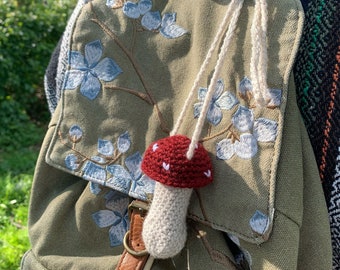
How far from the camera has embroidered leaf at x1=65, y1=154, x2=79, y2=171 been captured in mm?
995

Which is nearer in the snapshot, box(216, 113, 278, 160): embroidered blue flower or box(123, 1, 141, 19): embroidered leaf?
box(216, 113, 278, 160): embroidered blue flower

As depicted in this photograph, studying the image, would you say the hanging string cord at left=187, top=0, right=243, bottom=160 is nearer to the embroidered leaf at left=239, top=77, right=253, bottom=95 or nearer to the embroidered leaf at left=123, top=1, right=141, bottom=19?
the embroidered leaf at left=239, top=77, right=253, bottom=95

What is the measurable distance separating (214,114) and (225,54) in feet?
0.36

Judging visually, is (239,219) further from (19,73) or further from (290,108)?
(19,73)

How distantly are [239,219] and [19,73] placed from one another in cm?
368

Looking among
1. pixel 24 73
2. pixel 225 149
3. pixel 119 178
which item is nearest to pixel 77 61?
pixel 119 178

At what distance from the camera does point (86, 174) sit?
3.22 feet

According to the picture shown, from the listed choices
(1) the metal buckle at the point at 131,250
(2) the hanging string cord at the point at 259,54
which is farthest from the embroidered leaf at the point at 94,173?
(2) the hanging string cord at the point at 259,54

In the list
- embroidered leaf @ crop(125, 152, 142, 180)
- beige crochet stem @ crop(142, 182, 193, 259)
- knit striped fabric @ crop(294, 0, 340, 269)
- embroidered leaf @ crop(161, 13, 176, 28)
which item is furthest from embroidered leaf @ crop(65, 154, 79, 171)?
knit striped fabric @ crop(294, 0, 340, 269)

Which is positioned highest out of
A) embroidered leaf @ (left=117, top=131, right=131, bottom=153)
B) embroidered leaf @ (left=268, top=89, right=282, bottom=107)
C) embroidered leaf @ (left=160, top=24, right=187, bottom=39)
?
embroidered leaf @ (left=160, top=24, right=187, bottom=39)

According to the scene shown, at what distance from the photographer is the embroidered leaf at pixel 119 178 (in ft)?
3.16

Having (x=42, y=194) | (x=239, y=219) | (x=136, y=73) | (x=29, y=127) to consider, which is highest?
(x=136, y=73)

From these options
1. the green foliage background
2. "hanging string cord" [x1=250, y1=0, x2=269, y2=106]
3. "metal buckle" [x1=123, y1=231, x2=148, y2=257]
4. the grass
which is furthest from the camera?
the green foliage background

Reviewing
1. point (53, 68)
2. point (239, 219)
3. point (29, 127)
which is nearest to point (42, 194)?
point (53, 68)
